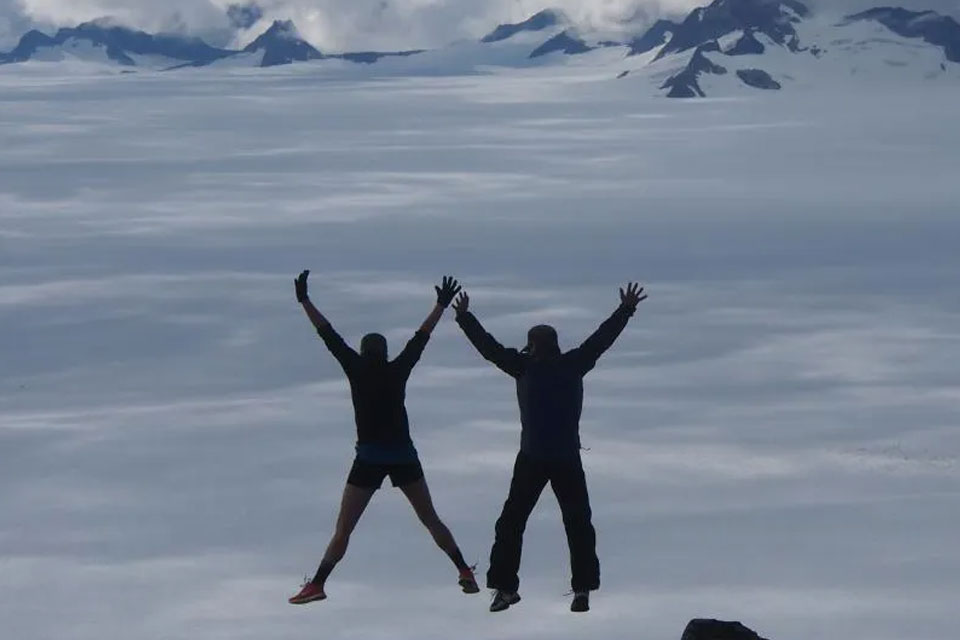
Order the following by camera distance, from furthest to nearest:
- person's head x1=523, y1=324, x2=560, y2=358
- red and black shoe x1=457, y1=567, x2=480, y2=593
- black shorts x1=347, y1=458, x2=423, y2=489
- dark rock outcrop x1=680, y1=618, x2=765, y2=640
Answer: red and black shoe x1=457, y1=567, x2=480, y2=593 < black shorts x1=347, y1=458, x2=423, y2=489 < person's head x1=523, y1=324, x2=560, y2=358 < dark rock outcrop x1=680, y1=618, x2=765, y2=640

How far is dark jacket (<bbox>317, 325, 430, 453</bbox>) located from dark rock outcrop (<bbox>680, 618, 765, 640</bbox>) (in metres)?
2.45

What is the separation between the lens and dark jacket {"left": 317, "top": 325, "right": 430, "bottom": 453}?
12.4 m

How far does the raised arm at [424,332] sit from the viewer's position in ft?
40.8

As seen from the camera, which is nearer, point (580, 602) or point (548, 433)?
point (548, 433)

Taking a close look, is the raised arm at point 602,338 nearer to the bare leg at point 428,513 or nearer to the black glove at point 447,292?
the black glove at point 447,292

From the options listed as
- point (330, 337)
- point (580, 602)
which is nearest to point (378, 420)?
point (330, 337)

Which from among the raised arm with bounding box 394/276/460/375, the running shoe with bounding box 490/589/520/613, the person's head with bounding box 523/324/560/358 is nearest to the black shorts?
the raised arm with bounding box 394/276/460/375

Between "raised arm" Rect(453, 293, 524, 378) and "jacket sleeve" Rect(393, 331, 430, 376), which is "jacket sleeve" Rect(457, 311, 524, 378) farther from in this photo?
"jacket sleeve" Rect(393, 331, 430, 376)

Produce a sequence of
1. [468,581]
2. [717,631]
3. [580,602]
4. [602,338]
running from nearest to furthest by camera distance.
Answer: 1. [717,631]
2. [602,338]
3. [580,602]
4. [468,581]

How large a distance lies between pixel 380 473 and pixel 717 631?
2.68 m

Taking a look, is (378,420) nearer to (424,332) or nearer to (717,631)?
(424,332)

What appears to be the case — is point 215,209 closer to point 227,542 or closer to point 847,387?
point 847,387

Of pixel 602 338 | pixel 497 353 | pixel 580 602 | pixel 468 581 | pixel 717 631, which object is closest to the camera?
pixel 717 631

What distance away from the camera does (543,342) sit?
40.8 ft
